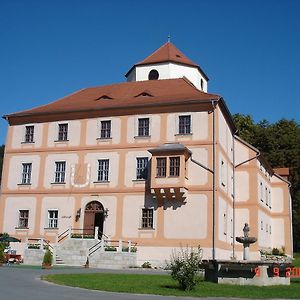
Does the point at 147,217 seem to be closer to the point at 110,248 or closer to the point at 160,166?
the point at 160,166

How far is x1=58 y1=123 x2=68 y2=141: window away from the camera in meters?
37.4

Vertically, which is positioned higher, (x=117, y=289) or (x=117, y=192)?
(x=117, y=192)

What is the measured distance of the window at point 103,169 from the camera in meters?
35.6

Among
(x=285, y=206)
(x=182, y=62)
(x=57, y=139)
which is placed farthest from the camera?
(x=285, y=206)

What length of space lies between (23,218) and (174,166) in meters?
12.6

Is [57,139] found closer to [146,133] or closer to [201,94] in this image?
[146,133]

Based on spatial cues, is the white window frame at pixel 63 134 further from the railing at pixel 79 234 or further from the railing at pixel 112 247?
the railing at pixel 112 247

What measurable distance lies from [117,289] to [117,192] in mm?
19866

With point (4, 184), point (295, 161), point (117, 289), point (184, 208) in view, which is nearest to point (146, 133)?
point (184, 208)

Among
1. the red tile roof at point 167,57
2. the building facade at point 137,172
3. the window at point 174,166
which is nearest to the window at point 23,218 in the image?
the building facade at point 137,172

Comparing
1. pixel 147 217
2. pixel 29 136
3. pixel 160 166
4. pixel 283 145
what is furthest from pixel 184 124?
pixel 283 145

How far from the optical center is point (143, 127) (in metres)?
35.6

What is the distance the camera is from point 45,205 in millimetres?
36156

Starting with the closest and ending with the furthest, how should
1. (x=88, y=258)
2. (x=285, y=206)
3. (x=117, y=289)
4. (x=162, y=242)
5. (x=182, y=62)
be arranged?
(x=117, y=289)
(x=88, y=258)
(x=162, y=242)
(x=182, y=62)
(x=285, y=206)
